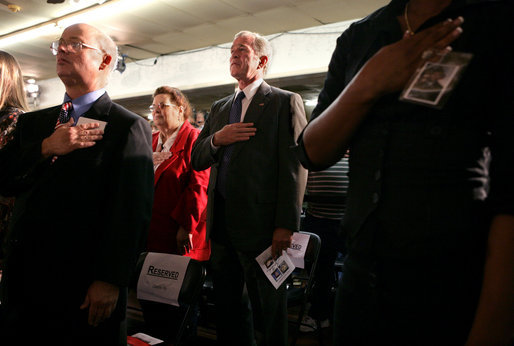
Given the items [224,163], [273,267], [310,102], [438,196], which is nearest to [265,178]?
[224,163]

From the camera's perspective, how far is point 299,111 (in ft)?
7.20

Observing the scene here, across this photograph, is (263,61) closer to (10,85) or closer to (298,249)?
(298,249)

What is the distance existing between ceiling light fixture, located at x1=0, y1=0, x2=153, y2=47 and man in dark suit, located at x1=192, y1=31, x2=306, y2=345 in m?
3.67

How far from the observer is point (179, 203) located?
2.84 metres

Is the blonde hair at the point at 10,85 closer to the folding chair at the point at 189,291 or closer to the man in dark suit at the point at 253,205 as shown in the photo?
the man in dark suit at the point at 253,205

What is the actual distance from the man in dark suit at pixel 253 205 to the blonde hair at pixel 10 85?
109cm

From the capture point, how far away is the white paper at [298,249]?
230 centimetres

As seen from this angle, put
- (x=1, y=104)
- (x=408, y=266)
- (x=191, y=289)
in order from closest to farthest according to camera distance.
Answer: (x=408, y=266) < (x=191, y=289) < (x=1, y=104)

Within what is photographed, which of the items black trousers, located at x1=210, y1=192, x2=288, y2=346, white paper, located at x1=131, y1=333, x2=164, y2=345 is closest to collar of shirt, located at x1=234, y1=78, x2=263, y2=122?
black trousers, located at x1=210, y1=192, x2=288, y2=346

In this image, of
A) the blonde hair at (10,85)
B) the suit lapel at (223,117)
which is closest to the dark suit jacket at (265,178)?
the suit lapel at (223,117)

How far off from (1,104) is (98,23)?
4.12 m

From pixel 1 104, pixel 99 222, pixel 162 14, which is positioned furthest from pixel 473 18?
pixel 162 14

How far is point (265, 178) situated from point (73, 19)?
5.03 meters

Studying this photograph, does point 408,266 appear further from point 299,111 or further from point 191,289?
point 299,111
